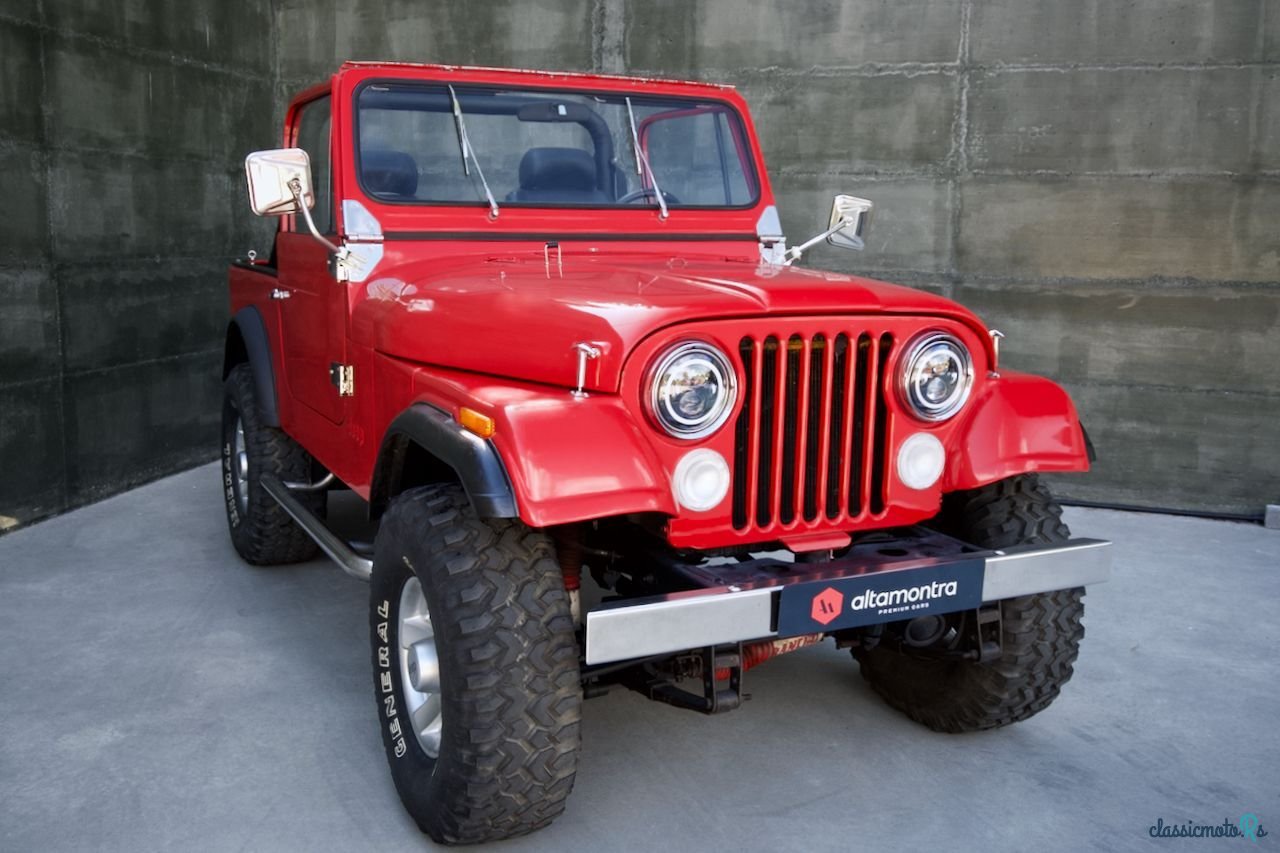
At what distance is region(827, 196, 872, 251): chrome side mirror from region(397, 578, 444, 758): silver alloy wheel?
1.81m

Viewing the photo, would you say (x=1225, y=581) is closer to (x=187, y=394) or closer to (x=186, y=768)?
(x=186, y=768)

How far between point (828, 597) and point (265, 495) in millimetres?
2725

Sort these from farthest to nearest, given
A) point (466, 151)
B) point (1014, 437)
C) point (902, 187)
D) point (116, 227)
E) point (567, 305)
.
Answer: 1. point (902, 187)
2. point (116, 227)
3. point (466, 151)
4. point (1014, 437)
5. point (567, 305)

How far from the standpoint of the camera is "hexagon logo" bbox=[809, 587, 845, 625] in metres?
2.53

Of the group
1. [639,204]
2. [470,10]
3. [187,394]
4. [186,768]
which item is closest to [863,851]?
[186,768]

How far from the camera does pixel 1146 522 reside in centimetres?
583

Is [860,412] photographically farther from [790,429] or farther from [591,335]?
[591,335]

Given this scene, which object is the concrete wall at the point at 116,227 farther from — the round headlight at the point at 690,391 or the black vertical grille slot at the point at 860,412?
the black vertical grille slot at the point at 860,412

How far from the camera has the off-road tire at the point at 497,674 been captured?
8.01 feet

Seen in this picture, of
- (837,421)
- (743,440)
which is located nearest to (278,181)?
(743,440)

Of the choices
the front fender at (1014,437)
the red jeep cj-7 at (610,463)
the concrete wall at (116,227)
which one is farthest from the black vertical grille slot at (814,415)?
the concrete wall at (116,227)

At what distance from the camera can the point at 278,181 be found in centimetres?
330

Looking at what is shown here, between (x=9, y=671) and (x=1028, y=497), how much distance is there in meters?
3.10

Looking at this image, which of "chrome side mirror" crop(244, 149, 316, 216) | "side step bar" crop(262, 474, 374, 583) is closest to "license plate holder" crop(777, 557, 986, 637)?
"side step bar" crop(262, 474, 374, 583)
